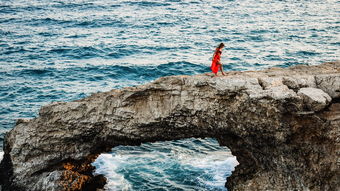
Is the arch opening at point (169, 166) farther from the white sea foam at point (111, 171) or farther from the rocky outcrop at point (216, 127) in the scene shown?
the rocky outcrop at point (216, 127)

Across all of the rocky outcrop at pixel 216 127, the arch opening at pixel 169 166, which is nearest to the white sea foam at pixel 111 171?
the arch opening at pixel 169 166

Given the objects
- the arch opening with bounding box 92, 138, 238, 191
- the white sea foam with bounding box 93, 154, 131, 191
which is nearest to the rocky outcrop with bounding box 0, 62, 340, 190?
the white sea foam with bounding box 93, 154, 131, 191

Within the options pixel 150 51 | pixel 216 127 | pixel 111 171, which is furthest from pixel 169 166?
pixel 150 51

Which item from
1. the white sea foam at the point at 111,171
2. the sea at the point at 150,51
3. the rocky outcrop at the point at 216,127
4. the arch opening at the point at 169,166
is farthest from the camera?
the sea at the point at 150,51

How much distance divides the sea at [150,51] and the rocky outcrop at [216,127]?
288 centimetres

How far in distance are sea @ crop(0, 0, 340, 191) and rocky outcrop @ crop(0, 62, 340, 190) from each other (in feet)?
9.43

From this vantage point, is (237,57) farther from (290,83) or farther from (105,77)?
(290,83)

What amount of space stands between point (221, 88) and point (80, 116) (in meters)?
5.35

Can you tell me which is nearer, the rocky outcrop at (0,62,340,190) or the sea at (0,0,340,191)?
the rocky outcrop at (0,62,340,190)

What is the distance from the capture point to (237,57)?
2922 cm

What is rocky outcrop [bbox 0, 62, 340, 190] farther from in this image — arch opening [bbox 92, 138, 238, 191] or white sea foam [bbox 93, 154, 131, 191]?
arch opening [bbox 92, 138, 238, 191]

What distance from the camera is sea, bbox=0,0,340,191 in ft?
54.8

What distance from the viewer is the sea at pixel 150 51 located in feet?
54.8

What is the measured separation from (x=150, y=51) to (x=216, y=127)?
68.6ft
